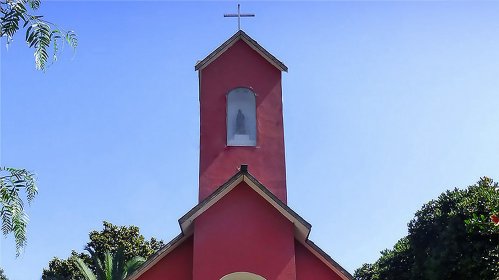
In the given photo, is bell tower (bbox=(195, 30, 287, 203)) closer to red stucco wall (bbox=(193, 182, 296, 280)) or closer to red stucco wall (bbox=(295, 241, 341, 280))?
red stucco wall (bbox=(295, 241, 341, 280))

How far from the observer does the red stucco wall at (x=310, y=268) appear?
15.2 meters

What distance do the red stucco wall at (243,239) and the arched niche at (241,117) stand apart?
2783mm

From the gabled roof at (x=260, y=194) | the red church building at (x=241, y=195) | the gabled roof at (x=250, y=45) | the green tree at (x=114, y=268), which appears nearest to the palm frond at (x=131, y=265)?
the green tree at (x=114, y=268)

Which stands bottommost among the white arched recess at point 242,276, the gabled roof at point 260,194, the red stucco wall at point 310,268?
the white arched recess at point 242,276

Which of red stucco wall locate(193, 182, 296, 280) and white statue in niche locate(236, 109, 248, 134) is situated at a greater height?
white statue in niche locate(236, 109, 248, 134)

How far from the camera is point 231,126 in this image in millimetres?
Answer: 17297

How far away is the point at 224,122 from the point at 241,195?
3.36 m

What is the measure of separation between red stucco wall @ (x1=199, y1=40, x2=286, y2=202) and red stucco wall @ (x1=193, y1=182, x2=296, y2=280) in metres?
2.05

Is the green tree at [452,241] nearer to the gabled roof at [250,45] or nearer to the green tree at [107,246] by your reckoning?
the gabled roof at [250,45]

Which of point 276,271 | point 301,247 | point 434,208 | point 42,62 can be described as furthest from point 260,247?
point 434,208

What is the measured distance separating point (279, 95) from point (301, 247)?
514 centimetres

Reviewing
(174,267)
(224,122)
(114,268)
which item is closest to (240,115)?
(224,122)

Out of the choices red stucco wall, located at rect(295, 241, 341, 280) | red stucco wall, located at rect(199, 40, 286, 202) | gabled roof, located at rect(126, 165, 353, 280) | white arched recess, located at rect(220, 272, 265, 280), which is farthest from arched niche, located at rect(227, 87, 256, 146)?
white arched recess, located at rect(220, 272, 265, 280)

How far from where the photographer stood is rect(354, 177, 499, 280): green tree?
71.3 ft
